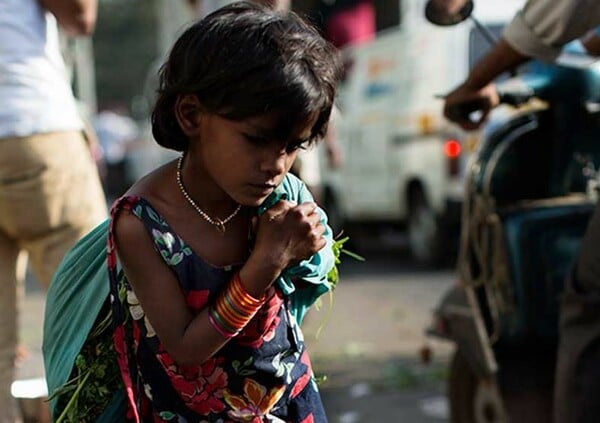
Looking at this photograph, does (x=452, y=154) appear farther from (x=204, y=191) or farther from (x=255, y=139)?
(x=255, y=139)

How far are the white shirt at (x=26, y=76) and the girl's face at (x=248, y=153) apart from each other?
4.65 feet

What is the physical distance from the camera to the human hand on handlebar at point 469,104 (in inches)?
133

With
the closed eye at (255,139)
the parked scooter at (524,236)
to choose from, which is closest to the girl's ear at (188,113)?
the closed eye at (255,139)

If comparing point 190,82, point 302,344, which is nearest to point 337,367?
point 302,344

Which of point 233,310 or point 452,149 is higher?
point 233,310

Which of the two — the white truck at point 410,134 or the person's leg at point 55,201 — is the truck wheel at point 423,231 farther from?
the person's leg at point 55,201

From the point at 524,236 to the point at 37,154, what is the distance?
57.9 inches

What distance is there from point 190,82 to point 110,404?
0.69 metres

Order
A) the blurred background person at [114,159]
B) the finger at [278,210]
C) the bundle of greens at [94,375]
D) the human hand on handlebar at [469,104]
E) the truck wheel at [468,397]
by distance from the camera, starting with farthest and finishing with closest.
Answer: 1. the blurred background person at [114,159]
2. the truck wheel at [468,397]
3. the human hand on handlebar at [469,104]
4. the bundle of greens at [94,375]
5. the finger at [278,210]

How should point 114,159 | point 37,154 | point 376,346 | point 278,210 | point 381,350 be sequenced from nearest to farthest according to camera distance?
point 278,210 → point 37,154 → point 381,350 → point 376,346 → point 114,159

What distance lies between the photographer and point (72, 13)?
11.4ft

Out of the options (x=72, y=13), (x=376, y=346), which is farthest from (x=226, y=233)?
(x=376, y=346)

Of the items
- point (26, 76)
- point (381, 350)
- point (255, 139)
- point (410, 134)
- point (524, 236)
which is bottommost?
point (410, 134)

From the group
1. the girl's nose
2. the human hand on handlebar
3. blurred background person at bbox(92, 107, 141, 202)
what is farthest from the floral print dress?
blurred background person at bbox(92, 107, 141, 202)
